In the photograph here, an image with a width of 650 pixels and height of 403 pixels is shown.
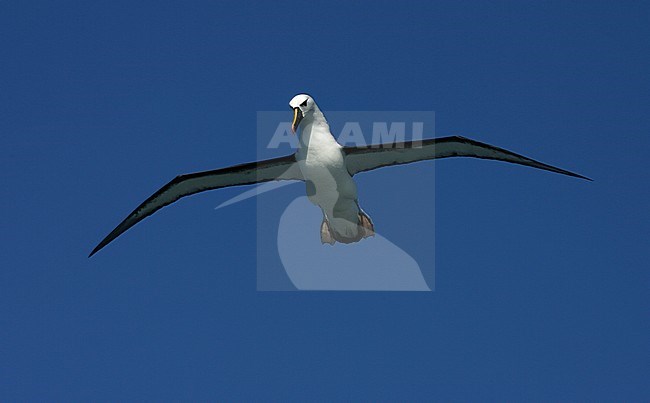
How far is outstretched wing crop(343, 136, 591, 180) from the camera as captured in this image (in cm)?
1459

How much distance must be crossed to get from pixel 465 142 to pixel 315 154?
2.20m

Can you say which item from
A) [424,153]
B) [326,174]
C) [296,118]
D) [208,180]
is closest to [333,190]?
[326,174]

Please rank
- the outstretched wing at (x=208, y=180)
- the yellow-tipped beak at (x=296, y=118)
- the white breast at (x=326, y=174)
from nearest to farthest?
the yellow-tipped beak at (x=296, y=118) → the white breast at (x=326, y=174) → the outstretched wing at (x=208, y=180)

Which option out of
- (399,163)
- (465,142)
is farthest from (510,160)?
(399,163)

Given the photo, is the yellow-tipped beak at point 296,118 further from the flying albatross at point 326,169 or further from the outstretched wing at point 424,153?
the outstretched wing at point 424,153

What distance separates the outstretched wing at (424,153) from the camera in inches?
575

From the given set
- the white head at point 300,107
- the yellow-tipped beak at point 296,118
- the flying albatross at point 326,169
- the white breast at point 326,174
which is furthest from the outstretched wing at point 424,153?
the yellow-tipped beak at point 296,118

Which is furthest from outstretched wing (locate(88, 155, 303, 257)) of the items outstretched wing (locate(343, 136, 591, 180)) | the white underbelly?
outstretched wing (locate(343, 136, 591, 180))

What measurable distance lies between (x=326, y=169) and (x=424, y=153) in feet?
5.34

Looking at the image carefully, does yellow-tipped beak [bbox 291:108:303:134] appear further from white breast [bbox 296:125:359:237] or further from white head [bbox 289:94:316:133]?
white breast [bbox 296:125:359:237]

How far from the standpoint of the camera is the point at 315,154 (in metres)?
14.5

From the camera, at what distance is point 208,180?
1611 centimetres

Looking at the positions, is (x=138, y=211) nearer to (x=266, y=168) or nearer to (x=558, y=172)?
(x=266, y=168)

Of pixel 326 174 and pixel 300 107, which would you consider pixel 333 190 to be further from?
pixel 300 107
